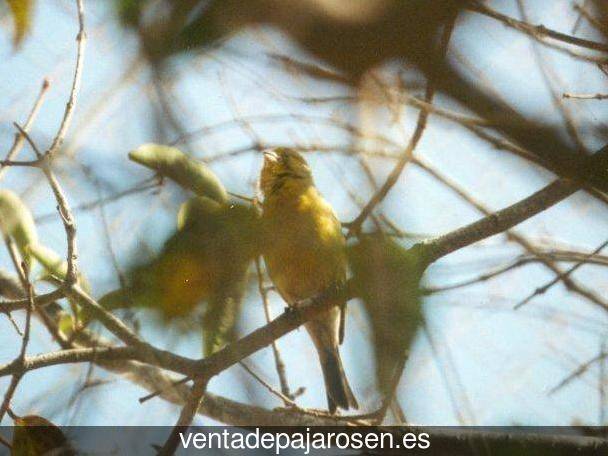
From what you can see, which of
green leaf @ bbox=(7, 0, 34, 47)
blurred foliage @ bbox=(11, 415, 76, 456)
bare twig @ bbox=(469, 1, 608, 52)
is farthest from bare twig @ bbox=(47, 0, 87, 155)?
bare twig @ bbox=(469, 1, 608, 52)

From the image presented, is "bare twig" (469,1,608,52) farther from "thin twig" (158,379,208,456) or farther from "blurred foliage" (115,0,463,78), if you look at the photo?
"thin twig" (158,379,208,456)

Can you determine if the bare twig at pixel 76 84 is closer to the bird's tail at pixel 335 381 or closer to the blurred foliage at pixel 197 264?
the blurred foliage at pixel 197 264

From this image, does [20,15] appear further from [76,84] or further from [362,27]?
[362,27]

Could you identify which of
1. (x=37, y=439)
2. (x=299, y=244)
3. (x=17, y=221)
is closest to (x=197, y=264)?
(x=37, y=439)

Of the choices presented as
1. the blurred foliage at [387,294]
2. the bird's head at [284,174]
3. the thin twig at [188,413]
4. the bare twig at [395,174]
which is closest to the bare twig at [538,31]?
the bare twig at [395,174]

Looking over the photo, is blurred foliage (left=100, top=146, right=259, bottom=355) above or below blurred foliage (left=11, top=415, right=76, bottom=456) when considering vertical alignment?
above

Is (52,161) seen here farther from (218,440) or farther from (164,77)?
(218,440)
